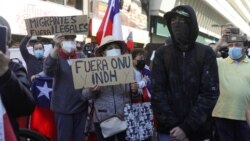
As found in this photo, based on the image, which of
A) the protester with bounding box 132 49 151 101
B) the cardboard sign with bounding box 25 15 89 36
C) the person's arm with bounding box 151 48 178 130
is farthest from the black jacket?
the cardboard sign with bounding box 25 15 89 36

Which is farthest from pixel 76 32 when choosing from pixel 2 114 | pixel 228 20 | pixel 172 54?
pixel 228 20

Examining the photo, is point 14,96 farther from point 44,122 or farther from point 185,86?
point 44,122

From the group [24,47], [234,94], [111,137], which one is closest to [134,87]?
[111,137]

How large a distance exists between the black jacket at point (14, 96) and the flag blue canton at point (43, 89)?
398 centimetres

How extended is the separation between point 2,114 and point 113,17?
3792 mm

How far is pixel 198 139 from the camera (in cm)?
392

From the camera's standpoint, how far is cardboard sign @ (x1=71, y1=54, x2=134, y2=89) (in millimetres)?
5118

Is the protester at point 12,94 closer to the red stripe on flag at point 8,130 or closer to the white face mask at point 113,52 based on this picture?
the red stripe on flag at point 8,130

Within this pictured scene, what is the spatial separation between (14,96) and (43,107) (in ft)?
14.2

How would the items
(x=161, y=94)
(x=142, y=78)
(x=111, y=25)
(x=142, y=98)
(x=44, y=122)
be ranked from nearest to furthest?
(x=161, y=94), (x=142, y=98), (x=142, y=78), (x=111, y=25), (x=44, y=122)

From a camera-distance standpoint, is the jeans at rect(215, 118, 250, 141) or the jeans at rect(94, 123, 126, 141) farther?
the jeans at rect(215, 118, 250, 141)

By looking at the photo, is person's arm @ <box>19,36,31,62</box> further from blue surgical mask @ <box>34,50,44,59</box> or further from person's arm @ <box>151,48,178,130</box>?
person's arm @ <box>151,48,178,130</box>

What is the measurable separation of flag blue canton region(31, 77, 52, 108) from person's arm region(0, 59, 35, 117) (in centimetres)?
401

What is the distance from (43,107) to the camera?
682 cm
